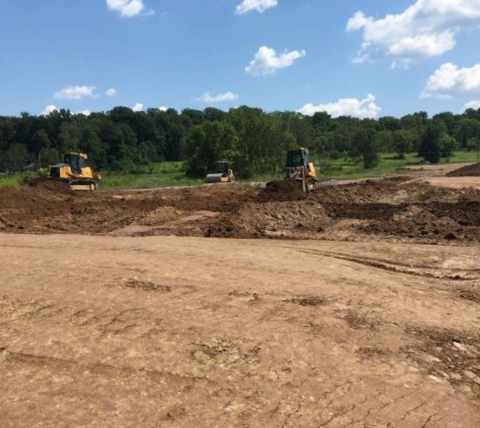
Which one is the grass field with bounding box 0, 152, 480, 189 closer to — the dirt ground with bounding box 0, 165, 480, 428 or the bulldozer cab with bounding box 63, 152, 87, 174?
the bulldozer cab with bounding box 63, 152, 87, 174

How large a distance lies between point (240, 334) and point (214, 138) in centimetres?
7236

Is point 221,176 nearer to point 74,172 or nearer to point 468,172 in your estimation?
point 74,172

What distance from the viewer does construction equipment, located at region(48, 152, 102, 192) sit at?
35.7 m

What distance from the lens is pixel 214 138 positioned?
77312 millimetres

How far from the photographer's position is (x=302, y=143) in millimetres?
99125

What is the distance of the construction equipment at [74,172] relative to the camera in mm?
35688

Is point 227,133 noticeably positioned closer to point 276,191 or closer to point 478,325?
point 276,191

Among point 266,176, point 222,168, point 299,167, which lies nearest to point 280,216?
point 299,167

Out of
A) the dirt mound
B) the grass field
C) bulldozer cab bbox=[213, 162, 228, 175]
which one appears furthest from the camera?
the grass field

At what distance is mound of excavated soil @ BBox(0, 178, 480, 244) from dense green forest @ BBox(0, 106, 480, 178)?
166 ft

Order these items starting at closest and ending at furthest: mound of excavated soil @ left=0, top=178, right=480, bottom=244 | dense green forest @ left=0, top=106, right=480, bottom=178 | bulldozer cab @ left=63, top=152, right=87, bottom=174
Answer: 1. mound of excavated soil @ left=0, top=178, right=480, bottom=244
2. bulldozer cab @ left=63, top=152, right=87, bottom=174
3. dense green forest @ left=0, top=106, right=480, bottom=178

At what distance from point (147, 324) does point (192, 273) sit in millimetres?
2950

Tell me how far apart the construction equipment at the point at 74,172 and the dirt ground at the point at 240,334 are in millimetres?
23243

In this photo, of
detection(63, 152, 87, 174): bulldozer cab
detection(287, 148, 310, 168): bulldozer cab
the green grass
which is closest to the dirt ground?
detection(287, 148, 310, 168): bulldozer cab
